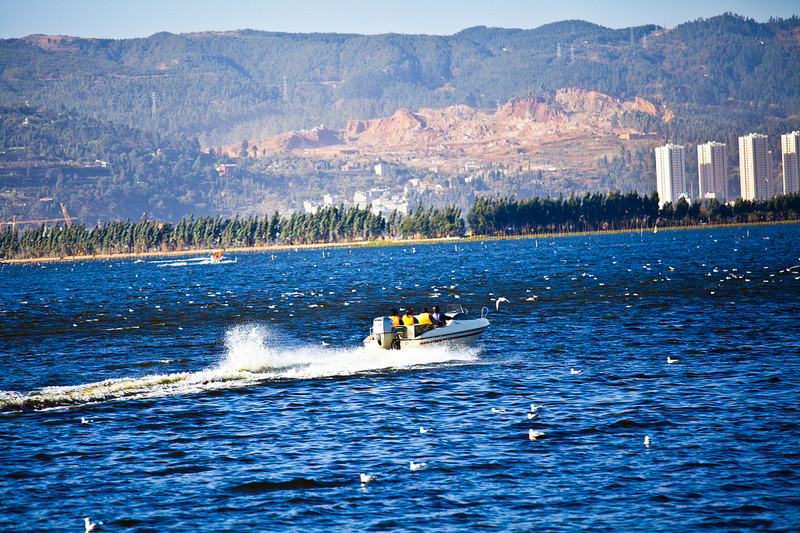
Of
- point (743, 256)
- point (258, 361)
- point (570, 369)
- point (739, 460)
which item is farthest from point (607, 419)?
point (743, 256)

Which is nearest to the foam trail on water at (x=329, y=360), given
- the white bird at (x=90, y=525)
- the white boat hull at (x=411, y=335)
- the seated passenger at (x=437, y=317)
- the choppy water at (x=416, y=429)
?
the choppy water at (x=416, y=429)

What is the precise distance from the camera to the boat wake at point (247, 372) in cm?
3675

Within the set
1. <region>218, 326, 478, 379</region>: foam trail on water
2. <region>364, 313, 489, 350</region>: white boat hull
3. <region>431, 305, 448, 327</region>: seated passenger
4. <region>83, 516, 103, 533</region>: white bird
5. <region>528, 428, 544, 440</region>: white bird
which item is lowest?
<region>83, 516, 103, 533</region>: white bird

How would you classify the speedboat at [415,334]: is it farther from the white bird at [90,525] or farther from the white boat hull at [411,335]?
the white bird at [90,525]

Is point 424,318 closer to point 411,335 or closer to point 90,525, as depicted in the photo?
point 411,335

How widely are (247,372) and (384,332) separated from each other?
742 centimetres

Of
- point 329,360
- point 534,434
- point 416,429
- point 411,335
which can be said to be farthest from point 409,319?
point 534,434

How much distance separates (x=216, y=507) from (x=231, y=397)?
1461 centimetres

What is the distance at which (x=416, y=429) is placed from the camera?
29656 mm

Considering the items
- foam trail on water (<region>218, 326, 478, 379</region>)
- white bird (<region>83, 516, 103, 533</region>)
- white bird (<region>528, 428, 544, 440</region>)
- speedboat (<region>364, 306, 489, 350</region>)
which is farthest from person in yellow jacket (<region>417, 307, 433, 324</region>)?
white bird (<region>83, 516, 103, 533</region>)

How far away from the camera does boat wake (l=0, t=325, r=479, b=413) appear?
36.8m

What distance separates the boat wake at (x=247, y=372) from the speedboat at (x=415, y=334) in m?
0.38

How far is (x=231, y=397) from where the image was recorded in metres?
36.7

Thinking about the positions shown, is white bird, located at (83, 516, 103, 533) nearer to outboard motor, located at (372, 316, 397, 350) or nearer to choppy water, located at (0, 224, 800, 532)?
choppy water, located at (0, 224, 800, 532)
